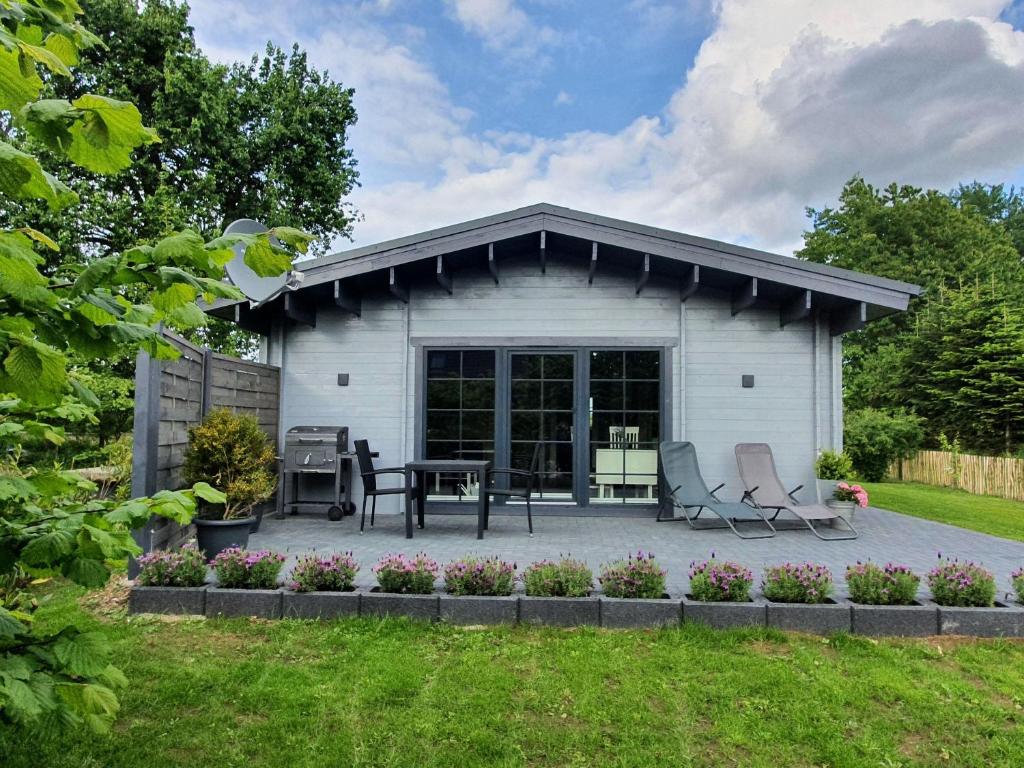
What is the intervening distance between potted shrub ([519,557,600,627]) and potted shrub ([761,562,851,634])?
3.45ft

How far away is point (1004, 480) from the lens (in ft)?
37.3

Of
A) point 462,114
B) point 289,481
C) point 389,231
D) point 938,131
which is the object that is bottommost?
point 289,481

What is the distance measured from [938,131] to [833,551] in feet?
84.2

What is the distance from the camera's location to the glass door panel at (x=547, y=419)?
737 centimetres

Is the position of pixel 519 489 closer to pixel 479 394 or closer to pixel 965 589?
pixel 479 394

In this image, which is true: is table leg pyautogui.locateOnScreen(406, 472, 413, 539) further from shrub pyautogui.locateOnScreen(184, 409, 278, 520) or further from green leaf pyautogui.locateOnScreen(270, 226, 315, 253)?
green leaf pyautogui.locateOnScreen(270, 226, 315, 253)

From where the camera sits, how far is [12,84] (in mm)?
1043

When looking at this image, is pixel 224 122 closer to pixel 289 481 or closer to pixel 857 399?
pixel 289 481

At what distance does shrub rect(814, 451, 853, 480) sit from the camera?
662 centimetres

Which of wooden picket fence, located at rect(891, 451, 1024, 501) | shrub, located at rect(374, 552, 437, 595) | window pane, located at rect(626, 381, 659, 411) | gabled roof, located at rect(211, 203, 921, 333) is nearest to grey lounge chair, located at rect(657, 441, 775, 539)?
window pane, located at rect(626, 381, 659, 411)

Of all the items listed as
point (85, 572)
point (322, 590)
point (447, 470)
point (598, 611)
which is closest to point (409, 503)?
point (447, 470)

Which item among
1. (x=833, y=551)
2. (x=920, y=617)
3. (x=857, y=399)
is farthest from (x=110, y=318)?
(x=857, y=399)

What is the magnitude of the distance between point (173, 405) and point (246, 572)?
69.5 inches

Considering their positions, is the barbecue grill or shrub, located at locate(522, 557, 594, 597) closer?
shrub, located at locate(522, 557, 594, 597)
